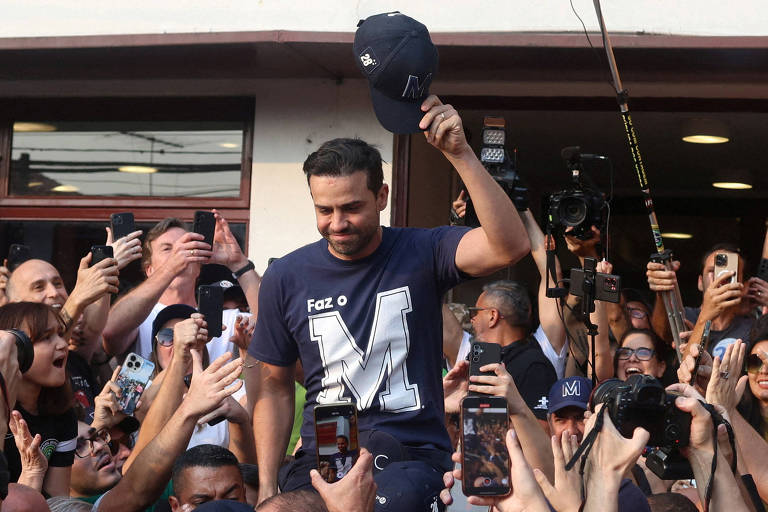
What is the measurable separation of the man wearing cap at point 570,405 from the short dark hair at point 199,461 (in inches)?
62.6

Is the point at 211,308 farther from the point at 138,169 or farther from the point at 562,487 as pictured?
the point at 138,169

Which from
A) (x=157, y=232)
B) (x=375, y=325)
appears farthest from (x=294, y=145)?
(x=375, y=325)

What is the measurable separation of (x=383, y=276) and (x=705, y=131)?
502cm

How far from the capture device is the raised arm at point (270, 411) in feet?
13.2

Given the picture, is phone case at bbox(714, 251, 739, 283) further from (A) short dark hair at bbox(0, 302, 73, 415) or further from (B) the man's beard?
(A) short dark hair at bbox(0, 302, 73, 415)

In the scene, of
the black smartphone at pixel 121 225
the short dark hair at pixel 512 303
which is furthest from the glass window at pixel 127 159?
the short dark hair at pixel 512 303

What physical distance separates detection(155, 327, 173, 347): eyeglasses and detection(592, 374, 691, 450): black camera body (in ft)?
8.81

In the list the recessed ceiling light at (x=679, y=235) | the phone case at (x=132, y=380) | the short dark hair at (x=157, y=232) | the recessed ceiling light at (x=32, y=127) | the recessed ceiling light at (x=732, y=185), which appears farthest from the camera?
the recessed ceiling light at (x=679, y=235)

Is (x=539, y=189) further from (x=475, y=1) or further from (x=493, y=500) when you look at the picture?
(x=493, y=500)

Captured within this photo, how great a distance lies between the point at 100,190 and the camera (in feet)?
24.8

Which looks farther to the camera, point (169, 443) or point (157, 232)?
point (157, 232)

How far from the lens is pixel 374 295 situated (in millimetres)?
3730

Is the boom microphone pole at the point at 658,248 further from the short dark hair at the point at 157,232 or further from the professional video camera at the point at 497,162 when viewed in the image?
the short dark hair at the point at 157,232

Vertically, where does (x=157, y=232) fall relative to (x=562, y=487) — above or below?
above
